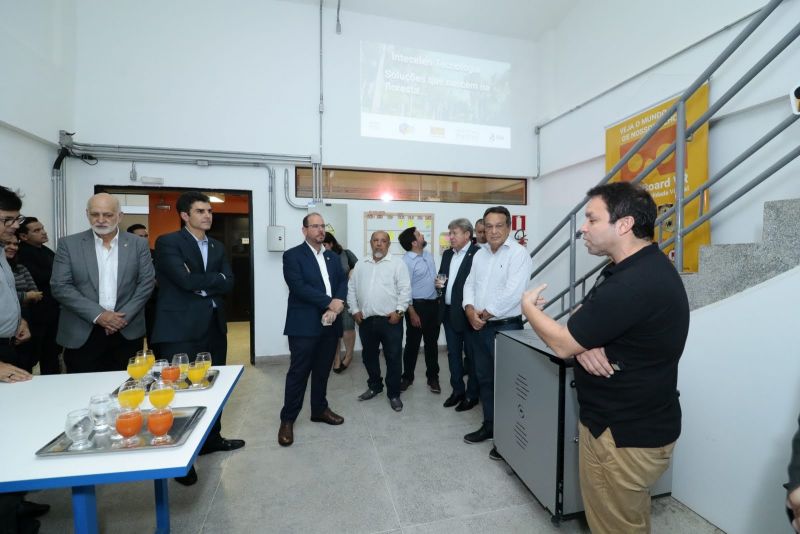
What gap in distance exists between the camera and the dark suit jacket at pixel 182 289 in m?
2.26

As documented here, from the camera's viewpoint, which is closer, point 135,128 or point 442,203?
point 135,128

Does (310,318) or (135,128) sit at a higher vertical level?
(135,128)

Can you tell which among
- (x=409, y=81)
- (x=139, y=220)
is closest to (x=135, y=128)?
(x=139, y=220)

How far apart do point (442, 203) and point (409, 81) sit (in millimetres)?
1704

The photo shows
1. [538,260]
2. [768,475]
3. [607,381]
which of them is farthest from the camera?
[538,260]

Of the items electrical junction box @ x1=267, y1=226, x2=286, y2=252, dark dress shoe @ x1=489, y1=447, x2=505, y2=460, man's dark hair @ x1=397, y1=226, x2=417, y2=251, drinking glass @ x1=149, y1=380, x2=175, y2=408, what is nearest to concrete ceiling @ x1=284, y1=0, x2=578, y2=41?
electrical junction box @ x1=267, y1=226, x2=286, y2=252

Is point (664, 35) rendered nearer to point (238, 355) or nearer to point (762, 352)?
point (762, 352)

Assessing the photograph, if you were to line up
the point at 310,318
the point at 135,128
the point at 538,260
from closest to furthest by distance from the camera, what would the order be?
the point at 310,318
the point at 135,128
the point at 538,260

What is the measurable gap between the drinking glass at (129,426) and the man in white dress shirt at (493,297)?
206 centimetres

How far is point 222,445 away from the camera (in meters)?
2.51

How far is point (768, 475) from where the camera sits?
1.53 meters

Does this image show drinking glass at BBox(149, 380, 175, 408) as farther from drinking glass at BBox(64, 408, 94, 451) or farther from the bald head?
the bald head

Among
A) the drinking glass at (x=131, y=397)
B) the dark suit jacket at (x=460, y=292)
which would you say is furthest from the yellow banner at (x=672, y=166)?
the drinking glass at (x=131, y=397)

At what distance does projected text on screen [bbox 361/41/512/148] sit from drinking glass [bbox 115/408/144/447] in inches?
166
